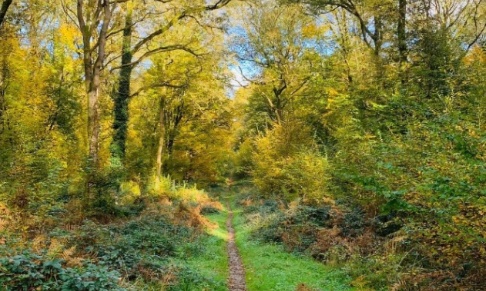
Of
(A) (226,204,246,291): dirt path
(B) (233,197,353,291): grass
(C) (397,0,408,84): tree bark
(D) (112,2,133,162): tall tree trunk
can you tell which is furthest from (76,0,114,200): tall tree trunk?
(C) (397,0,408,84): tree bark

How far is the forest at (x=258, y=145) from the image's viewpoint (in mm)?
6902

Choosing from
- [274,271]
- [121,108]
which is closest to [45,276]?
[274,271]

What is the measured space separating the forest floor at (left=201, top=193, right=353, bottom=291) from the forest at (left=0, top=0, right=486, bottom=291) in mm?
76

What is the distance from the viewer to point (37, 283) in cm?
521

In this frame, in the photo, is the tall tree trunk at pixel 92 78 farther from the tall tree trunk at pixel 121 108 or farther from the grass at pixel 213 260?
the grass at pixel 213 260

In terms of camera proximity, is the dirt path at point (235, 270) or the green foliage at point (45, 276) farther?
the dirt path at point (235, 270)

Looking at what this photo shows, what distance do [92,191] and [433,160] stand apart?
10.5m

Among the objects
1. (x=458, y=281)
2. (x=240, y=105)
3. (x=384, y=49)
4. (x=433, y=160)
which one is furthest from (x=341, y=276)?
(x=240, y=105)

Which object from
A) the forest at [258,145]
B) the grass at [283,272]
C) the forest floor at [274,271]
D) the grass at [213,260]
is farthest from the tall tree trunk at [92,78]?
the grass at [283,272]

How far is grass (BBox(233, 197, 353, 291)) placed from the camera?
897 cm

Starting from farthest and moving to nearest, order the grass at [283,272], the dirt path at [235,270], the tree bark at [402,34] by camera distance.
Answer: the tree bark at [402,34] → the dirt path at [235,270] → the grass at [283,272]

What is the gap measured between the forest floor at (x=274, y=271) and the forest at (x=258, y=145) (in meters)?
0.08

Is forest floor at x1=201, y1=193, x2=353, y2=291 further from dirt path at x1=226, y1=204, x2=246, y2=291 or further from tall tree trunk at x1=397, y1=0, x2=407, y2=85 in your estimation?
tall tree trunk at x1=397, y1=0, x2=407, y2=85

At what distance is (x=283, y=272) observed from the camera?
32.7ft
